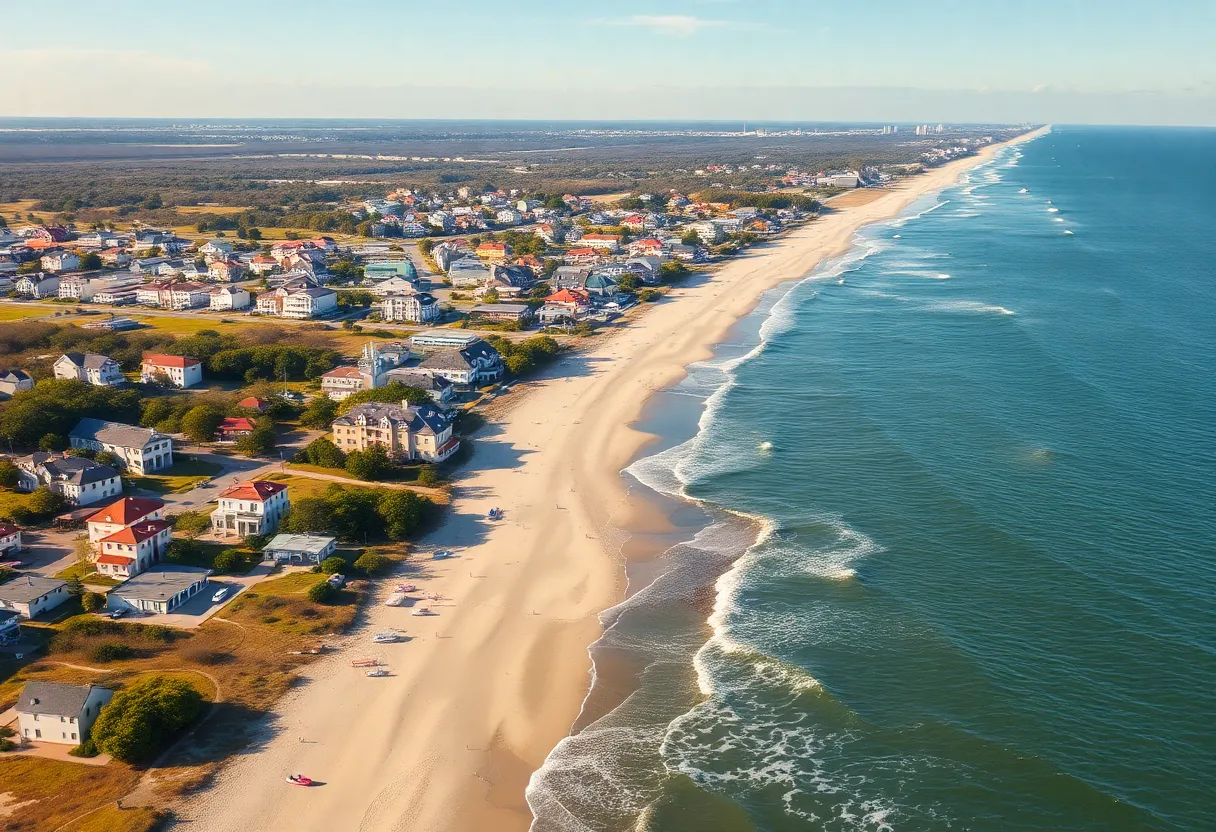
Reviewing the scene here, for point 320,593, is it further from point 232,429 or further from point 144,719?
point 232,429

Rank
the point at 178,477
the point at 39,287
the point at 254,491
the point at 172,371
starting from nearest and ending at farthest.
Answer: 1. the point at 254,491
2. the point at 178,477
3. the point at 172,371
4. the point at 39,287

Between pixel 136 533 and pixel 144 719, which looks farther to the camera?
pixel 136 533

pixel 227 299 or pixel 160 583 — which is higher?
pixel 227 299

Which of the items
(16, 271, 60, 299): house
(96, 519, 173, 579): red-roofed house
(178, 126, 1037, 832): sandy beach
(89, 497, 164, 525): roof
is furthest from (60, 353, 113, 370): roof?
(16, 271, 60, 299): house

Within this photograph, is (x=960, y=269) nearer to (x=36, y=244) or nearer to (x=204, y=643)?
(x=204, y=643)

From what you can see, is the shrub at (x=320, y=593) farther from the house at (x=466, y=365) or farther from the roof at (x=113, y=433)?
the house at (x=466, y=365)

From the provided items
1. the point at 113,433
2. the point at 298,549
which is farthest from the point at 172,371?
the point at 298,549

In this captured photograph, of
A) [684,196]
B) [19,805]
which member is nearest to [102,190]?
[684,196]
